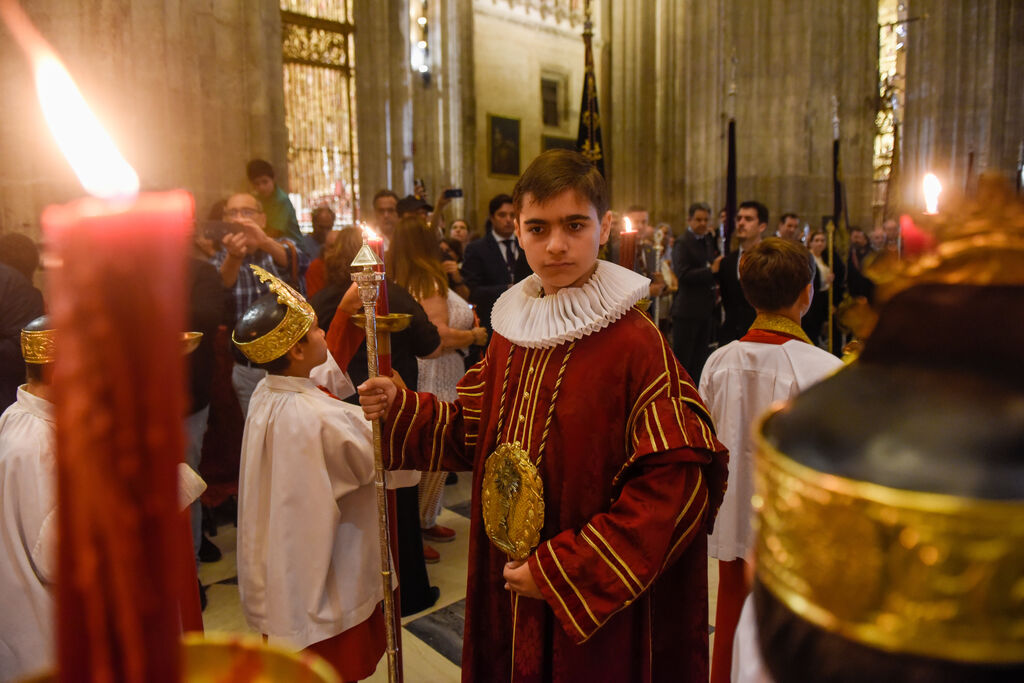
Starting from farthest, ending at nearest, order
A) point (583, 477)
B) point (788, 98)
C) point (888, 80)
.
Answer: point (888, 80) → point (788, 98) → point (583, 477)

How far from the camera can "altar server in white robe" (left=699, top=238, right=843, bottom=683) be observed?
7.57 feet

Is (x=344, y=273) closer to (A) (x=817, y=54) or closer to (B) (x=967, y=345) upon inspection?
(B) (x=967, y=345)

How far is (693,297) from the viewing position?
20.8 ft

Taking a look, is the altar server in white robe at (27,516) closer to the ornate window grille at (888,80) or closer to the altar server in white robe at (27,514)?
the altar server in white robe at (27,514)

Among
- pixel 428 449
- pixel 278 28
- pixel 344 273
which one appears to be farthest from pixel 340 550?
pixel 278 28

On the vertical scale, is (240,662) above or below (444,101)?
below

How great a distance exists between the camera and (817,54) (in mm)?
9766

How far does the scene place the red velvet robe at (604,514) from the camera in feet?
4.40

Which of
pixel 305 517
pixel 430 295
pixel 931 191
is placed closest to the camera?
pixel 931 191

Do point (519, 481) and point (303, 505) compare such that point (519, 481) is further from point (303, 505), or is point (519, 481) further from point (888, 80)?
point (888, 80)

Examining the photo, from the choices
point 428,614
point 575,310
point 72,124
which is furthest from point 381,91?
point 72,124

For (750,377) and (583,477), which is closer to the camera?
(583,477)

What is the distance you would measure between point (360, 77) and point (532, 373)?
13231 mm

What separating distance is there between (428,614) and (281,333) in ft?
5.21
